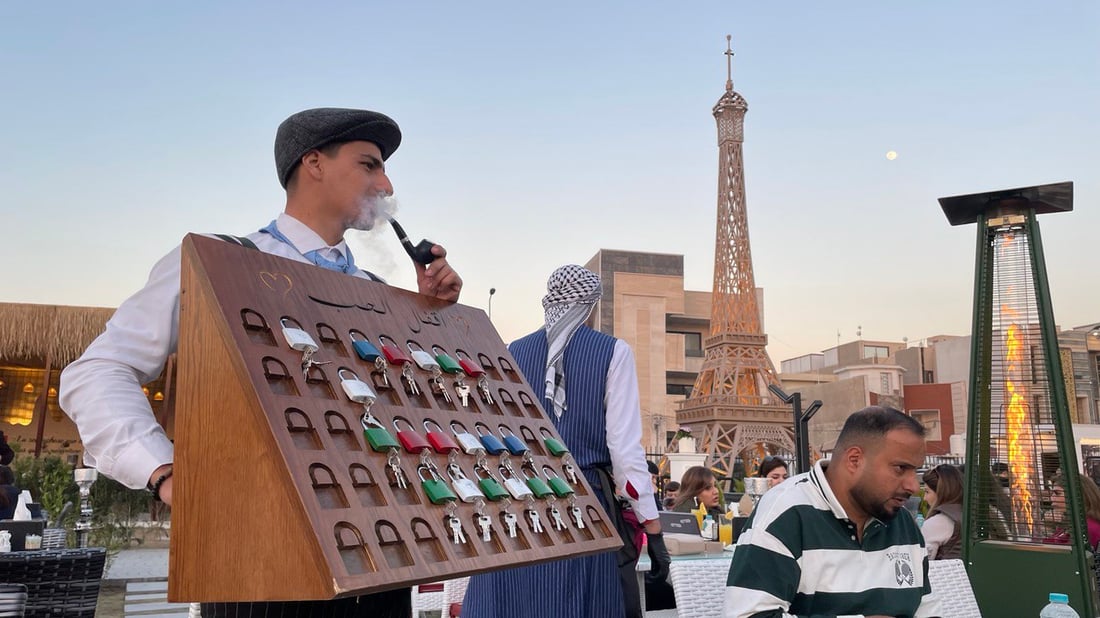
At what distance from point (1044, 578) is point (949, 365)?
48315mm

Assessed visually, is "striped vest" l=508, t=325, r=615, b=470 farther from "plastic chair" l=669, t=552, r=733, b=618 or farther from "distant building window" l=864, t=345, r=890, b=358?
"distant building window" l=864, t=345, r=890, b=358

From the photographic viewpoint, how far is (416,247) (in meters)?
1.56

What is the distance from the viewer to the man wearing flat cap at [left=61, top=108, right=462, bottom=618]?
1141 mm

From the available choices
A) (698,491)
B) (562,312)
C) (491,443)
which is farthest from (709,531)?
(491,443)

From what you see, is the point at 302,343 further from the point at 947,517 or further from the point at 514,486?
the point at 947,517

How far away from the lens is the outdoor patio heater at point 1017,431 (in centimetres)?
480

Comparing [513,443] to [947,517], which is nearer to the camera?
[513,443]

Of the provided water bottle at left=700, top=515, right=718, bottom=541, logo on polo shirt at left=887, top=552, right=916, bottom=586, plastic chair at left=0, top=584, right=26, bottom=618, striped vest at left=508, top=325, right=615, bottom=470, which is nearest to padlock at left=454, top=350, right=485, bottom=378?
striped vest at left=508, top=325, right=615, bottom=470

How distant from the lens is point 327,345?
3.97 ft

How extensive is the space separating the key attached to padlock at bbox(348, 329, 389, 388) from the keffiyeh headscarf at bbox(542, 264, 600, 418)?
5.29 ft

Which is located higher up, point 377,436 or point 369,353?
point 369,353

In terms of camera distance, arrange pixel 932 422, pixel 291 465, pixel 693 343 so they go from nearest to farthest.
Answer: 1. pixel 291 465
2. pixel 932 422
3. pixel 693 343

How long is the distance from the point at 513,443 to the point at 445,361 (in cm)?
17

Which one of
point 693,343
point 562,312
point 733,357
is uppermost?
point 693,343
